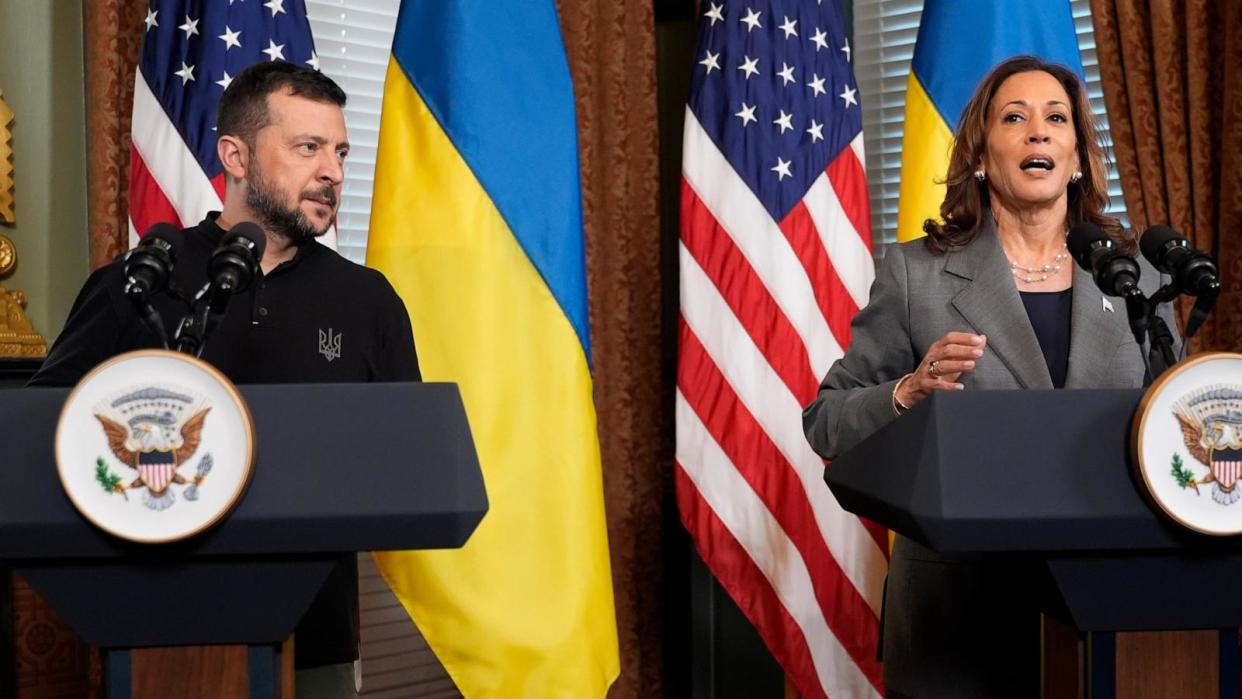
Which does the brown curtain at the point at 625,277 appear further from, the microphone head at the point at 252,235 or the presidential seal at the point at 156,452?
the presidential seal at the point at 156,452

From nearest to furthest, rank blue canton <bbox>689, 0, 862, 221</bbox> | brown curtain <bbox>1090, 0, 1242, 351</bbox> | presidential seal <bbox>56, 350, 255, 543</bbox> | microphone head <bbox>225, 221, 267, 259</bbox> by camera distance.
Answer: presidential seal <bbox>56, 350, 255, 543</bbox> < microphone head <bbox>225, 221, 267, 259</bbox> < brown curtain <bbox>1090, 0, 1242, 351</bbox> < blue canton <bbox>689, 0, 862, 221</bbox>

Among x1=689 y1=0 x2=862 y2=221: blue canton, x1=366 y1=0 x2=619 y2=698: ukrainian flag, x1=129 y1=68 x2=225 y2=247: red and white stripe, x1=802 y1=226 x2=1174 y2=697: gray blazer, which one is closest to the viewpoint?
x1=802 y1=226 x2=1174 y2=697: gray blazer

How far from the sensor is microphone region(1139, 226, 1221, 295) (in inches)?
57.4

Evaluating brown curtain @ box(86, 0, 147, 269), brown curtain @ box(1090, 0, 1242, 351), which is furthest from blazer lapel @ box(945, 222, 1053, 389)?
brown curtain @ box(86, 0, 147, 269)

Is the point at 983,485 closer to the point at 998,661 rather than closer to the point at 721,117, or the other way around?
the point at 998,661

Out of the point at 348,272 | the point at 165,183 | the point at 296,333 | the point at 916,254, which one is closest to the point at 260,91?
the point at 348,272

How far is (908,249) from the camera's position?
2104 millimetres

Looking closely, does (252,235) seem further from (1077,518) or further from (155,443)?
(1077,518)

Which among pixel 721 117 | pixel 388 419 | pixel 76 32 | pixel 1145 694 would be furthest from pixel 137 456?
pixel 721 117

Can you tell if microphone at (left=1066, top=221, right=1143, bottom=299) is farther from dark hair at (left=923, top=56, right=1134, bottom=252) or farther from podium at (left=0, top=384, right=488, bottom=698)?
podium at (left=0, top=384, right=488, bottom=698)

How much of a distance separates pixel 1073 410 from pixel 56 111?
8.12 ft

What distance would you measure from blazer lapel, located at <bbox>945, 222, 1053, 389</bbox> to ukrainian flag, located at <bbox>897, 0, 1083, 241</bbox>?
1078 mm

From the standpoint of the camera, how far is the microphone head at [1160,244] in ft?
5.00

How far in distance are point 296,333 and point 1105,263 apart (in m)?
1.29
